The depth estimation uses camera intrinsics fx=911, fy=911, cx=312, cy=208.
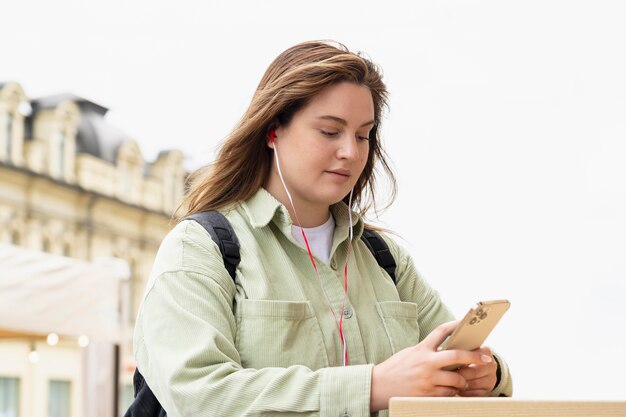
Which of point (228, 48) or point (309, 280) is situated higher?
point (228, 48)

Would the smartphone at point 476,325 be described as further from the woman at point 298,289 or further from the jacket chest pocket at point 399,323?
the jacket chest pocket at point 399,323

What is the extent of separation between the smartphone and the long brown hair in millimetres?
493

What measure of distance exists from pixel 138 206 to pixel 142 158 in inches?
37.1

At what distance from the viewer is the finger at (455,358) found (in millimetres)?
1172

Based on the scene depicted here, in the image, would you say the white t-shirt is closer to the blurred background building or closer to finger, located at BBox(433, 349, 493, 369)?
finger, located at BBox(433, 349, 493, 369)

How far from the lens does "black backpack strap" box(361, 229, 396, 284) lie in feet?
5.48

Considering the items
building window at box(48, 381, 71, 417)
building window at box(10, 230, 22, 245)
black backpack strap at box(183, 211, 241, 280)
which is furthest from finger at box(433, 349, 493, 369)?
building window at box(48, 381, 71, 417)

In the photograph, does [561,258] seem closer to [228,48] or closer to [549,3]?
[549,3]

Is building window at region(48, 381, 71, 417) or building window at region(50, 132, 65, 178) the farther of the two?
building window at region(50, 132, 65, 178)

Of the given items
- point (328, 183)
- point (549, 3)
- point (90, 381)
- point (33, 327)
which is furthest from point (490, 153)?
point (328, 183)

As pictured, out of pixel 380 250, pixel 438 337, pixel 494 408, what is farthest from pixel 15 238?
pixel 494 408

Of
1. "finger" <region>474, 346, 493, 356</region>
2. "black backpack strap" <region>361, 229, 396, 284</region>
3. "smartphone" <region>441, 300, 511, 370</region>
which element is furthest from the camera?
"black backpack strap" <region>361, 229, 396, 284</region>

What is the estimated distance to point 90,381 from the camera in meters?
4.62

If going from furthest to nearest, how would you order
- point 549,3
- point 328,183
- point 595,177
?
point 549,3
point 595,177
point 328,183
